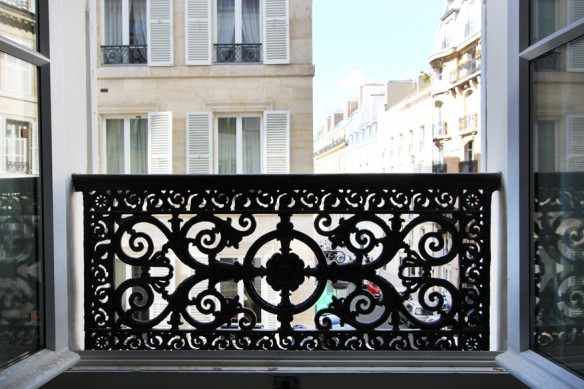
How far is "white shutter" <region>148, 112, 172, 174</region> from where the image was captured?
6.88 metres

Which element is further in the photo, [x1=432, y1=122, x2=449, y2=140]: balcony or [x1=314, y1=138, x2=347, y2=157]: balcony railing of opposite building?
[x1=314, y1=138, x2=347, y2=157]: balcony railing of opposite building

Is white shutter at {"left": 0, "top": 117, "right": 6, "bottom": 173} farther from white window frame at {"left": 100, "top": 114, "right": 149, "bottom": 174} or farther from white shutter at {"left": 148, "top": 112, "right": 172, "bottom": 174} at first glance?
white shutter at {"left": 148, "top": 112, "right": 172, "bottom": 174}

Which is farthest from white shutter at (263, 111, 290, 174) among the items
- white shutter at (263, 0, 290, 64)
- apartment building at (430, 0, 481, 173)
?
apartment building at (430, 0, 481, 173)

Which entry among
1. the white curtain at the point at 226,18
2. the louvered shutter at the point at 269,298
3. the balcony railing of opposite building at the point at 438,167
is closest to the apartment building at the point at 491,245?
the louvered shutter at the point at 269,298

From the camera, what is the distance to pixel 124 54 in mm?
7176

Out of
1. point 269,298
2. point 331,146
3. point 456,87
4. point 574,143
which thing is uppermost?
point 456,87

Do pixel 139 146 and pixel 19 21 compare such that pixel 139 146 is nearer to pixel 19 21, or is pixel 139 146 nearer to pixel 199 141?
pixel 199 141

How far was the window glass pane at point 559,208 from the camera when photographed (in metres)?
1.41

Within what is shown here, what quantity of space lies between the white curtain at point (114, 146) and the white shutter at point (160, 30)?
44.3 inches

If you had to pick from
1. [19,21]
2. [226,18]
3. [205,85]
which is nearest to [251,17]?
[226,18]

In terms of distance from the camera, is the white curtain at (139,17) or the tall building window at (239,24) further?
the white curtain at (139,17)

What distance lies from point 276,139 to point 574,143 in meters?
5.34

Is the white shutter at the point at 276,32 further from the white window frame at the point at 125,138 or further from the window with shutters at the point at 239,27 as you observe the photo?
the white window frame at the point at 125,138

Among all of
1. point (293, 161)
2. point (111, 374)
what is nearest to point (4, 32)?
point (111, 374)
